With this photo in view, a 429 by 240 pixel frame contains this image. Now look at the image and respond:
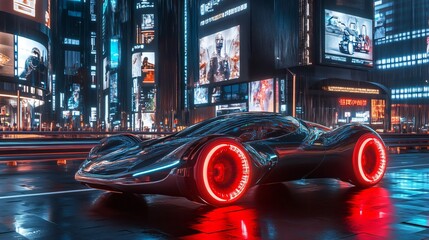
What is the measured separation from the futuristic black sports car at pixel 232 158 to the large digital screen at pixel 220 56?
48.0 metres

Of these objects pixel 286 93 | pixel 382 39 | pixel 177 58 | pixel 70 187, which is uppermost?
pixel 382 39

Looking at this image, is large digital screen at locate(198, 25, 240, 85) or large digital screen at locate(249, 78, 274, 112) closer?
large digital screen at locate(249, 78, 274, 112)

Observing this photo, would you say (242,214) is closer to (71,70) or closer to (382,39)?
(382,39)

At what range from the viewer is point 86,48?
13550cm

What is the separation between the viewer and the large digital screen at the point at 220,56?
55.4 meters

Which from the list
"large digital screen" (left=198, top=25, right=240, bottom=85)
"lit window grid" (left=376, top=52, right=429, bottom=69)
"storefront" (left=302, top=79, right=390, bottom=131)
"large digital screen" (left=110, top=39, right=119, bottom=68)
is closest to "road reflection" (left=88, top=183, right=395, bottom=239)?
"storefront" (left=302, top=79, right=390, bottom=131)

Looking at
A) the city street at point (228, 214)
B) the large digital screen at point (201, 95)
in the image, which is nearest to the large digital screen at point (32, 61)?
the large digital screen at point (201, 95)

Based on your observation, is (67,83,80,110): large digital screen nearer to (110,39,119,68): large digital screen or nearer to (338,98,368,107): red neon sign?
(110,39,119,68): large digital screen

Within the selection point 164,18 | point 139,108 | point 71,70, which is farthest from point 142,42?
point 71,70

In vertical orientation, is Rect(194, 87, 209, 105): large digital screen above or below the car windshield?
above

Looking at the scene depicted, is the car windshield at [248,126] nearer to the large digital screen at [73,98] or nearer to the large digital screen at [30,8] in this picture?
the large digital screen at [30,8]

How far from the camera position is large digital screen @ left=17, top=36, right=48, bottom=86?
4556 centimetres

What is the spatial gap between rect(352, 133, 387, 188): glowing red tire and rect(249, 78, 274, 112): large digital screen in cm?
4180

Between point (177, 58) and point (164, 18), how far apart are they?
47.5 feet
